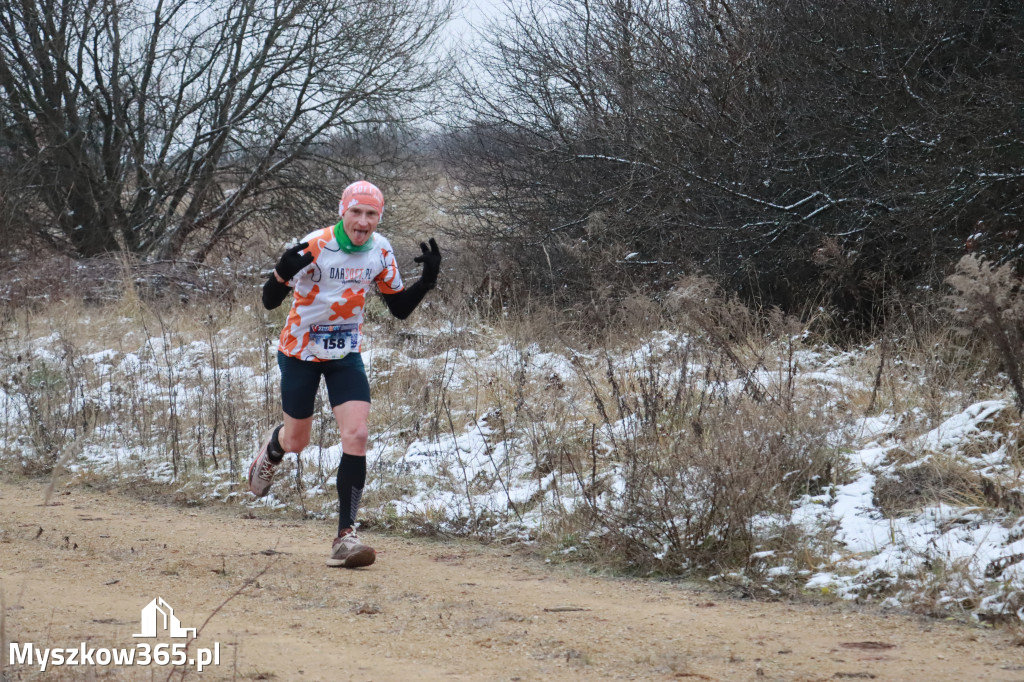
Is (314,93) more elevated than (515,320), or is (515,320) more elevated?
(314,93)

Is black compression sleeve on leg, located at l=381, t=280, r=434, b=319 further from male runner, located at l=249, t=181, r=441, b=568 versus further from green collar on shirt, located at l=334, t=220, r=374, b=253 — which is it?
green collar on shirt, located at l=334, t=220, r=374, b=253

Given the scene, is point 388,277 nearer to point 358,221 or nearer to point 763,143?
point 358,221

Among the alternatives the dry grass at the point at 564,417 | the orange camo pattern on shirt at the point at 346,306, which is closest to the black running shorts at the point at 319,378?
the orange camo pattern on shirt at the point at 346,306

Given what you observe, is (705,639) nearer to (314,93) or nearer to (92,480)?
(92,480)

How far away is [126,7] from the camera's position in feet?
51.0

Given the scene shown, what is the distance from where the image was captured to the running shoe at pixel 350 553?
5.42 meters

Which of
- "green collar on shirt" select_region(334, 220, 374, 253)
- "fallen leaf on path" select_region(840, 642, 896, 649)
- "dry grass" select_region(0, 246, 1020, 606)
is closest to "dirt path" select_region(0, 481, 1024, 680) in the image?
"fallen leaf on path" select_region(840, 642, 896, 649)

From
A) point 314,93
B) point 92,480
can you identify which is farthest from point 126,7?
point 92,480

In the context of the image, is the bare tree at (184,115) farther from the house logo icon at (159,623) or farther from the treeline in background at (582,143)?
the house logo icon at (159,623)

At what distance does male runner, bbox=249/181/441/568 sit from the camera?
5406mm

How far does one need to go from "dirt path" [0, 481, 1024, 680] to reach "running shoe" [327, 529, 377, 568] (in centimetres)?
6

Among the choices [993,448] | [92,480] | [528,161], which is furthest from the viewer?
[528,161]

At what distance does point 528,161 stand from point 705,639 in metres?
9.15

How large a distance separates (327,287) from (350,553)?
1343 mm
